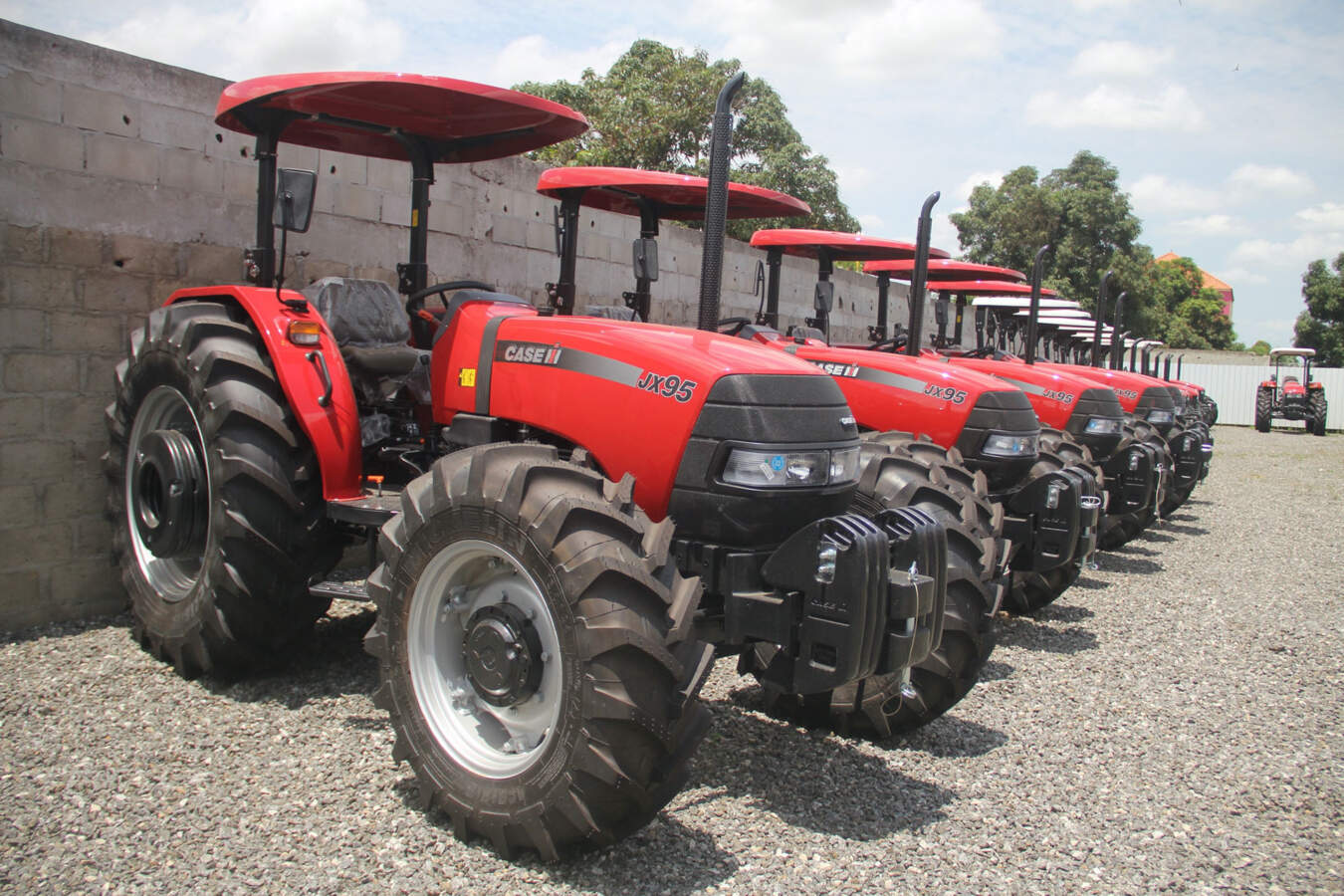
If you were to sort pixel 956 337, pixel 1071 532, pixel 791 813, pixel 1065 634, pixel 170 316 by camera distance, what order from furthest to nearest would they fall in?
pixel 956 337 → pixel 1065 634 → pixel 1071 532 → pixel 170 316 → pixel 791 813

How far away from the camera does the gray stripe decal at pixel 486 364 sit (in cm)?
383

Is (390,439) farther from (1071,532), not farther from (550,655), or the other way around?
(1071,532)

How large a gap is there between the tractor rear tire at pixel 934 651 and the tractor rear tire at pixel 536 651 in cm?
107

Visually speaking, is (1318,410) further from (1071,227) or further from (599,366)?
(599,366)

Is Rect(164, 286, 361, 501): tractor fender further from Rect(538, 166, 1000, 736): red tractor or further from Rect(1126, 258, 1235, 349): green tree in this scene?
Rect(1126, 258, 1235, 349): green tree

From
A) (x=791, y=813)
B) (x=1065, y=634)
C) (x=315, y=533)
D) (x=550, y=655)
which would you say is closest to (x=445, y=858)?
(x=550, y=655)

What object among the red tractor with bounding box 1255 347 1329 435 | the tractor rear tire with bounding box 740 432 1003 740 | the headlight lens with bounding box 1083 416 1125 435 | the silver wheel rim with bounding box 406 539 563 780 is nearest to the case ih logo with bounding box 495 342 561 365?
the silver wheel rim with bounding box 406 539 563 780

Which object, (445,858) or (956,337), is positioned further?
(956,337)

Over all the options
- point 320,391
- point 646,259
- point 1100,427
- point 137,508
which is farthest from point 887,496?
point 1100,427

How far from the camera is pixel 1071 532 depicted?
5.80m

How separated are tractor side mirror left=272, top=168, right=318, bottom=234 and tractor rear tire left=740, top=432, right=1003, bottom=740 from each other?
7.89 feet

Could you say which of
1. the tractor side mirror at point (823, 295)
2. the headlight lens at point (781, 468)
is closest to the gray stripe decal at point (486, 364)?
the headlight lens at point (781, 468)

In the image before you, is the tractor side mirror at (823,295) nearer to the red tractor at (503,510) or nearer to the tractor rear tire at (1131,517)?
the tractor rear tire at (1131,517)

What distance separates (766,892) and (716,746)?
43.7 inches
